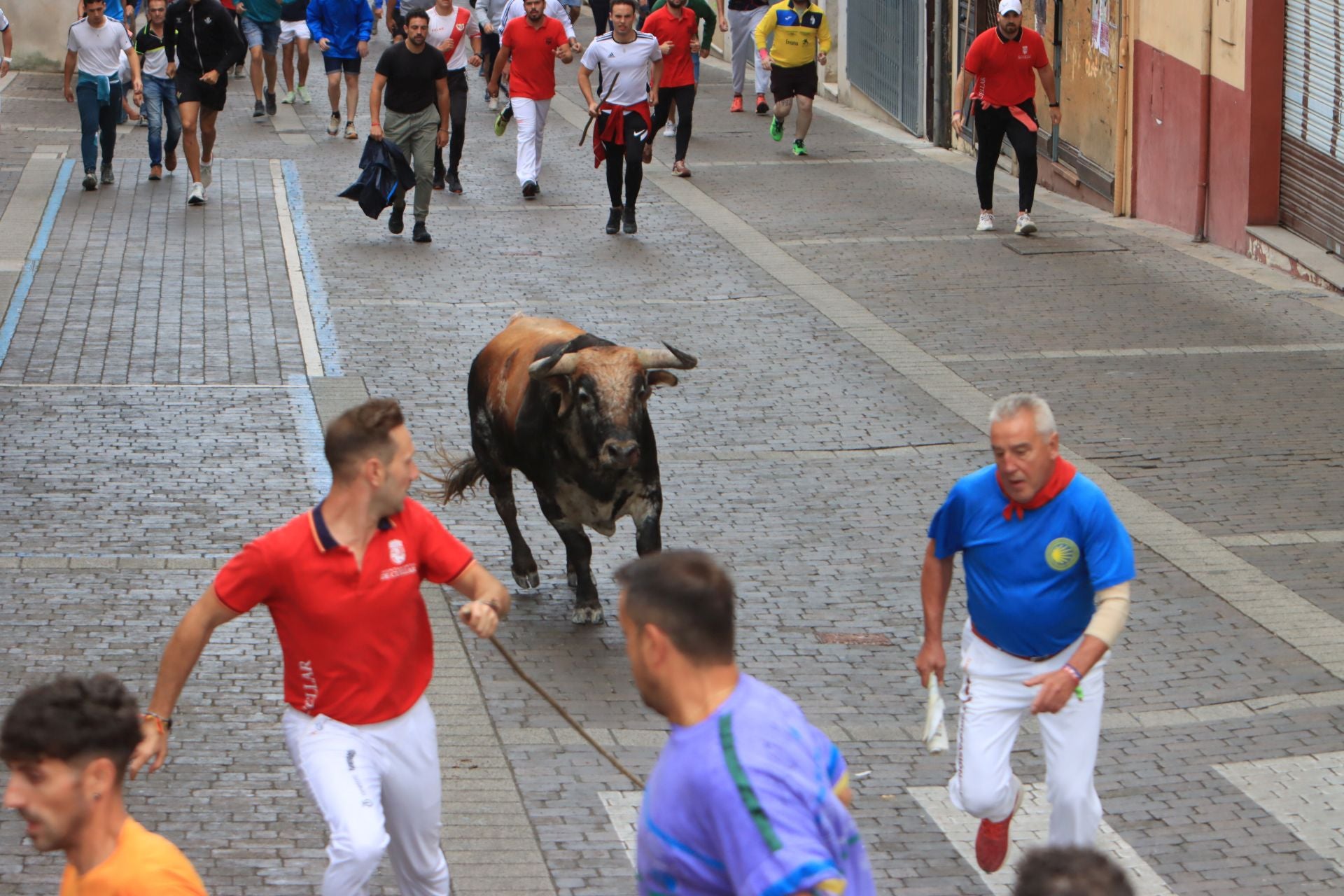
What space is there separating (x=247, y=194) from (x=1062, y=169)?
30.9 ft

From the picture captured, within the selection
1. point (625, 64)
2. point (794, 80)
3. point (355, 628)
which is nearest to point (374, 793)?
point (355, 628)

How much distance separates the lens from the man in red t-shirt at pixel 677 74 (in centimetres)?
2194

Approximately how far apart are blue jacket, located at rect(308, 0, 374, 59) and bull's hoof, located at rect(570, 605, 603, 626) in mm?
16720

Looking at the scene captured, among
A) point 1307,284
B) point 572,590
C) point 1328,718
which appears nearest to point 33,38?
point 1307,284

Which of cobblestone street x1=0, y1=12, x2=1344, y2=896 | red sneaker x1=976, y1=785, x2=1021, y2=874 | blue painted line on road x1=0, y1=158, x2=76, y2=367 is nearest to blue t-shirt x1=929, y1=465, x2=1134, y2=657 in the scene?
red sneaker x1=976, y1=785, x2=1021, y2=874

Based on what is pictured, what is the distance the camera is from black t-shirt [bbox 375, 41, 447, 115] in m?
17.5

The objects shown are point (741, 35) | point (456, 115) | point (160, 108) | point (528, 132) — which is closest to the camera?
point (160, 108)

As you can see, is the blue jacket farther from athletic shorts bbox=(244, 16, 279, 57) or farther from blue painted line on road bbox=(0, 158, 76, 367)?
blue painted line on road bbox=(0, 158, 76, 367)

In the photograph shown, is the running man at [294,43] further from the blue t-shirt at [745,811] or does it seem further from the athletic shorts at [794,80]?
the blue t-shirt at [745,811]

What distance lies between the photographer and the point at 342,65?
2441 cm

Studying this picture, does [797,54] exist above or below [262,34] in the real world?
below

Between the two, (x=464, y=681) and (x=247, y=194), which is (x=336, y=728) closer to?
(x=464, y=681)

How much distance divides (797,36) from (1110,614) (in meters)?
18.7

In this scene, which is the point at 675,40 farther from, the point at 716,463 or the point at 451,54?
A: the point at 716,463
